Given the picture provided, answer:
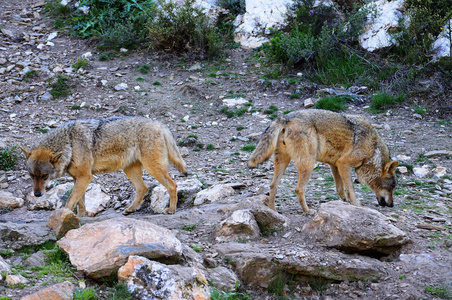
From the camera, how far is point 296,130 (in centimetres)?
664

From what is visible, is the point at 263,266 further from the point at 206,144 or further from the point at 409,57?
the point at 409,57

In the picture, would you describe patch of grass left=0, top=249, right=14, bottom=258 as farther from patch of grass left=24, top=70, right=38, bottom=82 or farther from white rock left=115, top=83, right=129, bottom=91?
patch of grass left=24, top=70, right=38, bottom=82

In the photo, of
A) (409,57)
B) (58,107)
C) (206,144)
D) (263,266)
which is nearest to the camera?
(263,266)

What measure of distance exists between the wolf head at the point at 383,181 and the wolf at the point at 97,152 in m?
3.26

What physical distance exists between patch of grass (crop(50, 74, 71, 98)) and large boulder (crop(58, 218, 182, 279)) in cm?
790

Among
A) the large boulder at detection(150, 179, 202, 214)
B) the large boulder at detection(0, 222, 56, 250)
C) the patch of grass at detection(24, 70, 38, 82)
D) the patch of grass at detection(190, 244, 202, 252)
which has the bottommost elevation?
the large boulder at detection(150, 179, 202, 214)

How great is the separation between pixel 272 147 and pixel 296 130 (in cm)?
45

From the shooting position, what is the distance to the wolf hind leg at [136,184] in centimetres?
777

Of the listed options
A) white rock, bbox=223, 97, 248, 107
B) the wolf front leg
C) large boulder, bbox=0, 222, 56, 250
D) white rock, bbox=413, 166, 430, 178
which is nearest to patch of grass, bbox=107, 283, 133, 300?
large boulder, bbox=0, 222, 56, 250

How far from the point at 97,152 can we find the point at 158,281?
3.38m

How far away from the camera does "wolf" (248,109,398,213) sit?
21.9 ft

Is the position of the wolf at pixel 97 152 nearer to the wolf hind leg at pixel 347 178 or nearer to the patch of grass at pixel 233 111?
the wolf hind leg at pixel 347 178

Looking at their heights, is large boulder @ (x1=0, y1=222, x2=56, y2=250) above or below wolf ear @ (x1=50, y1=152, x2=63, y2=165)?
below

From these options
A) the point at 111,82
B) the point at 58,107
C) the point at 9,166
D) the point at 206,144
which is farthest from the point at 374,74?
the point at 9,166
